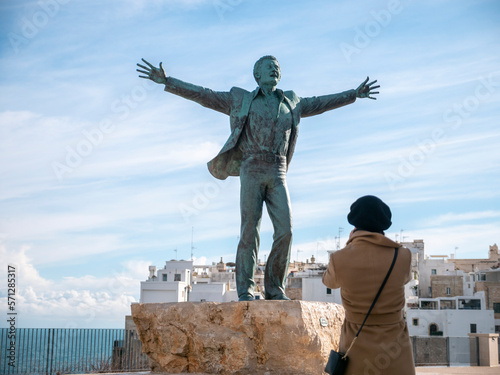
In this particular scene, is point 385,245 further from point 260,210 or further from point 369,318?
point 260,210

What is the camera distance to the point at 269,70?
685 cm

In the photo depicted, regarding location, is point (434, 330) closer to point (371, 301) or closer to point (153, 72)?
point (153, 72)

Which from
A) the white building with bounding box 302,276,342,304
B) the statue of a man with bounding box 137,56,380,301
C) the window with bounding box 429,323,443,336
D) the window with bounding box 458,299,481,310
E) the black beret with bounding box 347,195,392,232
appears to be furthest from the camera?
the window with bounding box 458,299,481,310

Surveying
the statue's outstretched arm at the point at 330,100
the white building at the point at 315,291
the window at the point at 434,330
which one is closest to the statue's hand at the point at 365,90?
the statue's outstretched arm at the point at 330,100

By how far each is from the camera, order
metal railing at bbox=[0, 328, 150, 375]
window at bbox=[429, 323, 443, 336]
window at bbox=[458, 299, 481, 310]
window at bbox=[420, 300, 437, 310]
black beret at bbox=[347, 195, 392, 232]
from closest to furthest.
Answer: black beret at bbox=[347, 195, 392, 232] → metal railing at bbox=[0, 328, 150, 375] → window at bbox=[429, 323, 443, 336] → window at bbox=[458, 299, 481, 310] → window at bbox=[420, 300, 437, 310]

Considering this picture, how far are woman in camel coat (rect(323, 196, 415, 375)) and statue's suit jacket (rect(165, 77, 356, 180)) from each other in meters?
3.35

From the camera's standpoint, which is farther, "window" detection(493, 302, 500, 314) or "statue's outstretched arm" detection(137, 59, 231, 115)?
"window" detection(493, 302, 500, 314)

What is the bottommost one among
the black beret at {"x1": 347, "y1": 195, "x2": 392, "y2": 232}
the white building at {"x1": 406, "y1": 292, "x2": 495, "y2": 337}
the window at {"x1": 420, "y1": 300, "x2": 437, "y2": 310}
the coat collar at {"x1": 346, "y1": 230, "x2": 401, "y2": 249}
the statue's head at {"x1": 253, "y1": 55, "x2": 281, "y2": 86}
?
the white building at {"x1": 406, "y1": 292, "x2": 495, "y2": 337}

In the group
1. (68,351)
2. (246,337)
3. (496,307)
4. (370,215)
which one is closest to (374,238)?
(370,215)

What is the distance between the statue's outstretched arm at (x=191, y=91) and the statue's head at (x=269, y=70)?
43 cm

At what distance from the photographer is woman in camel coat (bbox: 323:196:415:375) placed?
354cm

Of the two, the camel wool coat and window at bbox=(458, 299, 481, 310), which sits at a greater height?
the camel wool coat

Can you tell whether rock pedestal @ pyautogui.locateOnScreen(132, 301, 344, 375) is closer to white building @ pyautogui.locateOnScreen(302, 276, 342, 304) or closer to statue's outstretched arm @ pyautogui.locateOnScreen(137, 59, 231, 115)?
statue's outstretched arm @ pyautogui.locateOnScreen(137, 59, 231, 115)

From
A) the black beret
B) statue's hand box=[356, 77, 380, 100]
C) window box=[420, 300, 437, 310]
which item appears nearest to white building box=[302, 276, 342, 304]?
window box=[420, 300, 437, 310]
